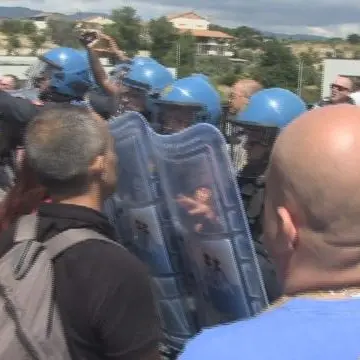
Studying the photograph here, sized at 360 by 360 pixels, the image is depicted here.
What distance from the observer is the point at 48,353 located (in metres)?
1.83

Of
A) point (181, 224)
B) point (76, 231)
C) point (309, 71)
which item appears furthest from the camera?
point (309, 71)

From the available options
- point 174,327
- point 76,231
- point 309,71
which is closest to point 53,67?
point 174,327

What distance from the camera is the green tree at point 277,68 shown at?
159 feet

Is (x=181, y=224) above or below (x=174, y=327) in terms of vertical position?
above

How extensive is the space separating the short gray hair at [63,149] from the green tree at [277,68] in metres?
44.3

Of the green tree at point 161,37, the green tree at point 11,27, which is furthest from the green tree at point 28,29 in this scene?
the green tree at point 161,37

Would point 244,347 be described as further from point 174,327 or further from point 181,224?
point 174,327

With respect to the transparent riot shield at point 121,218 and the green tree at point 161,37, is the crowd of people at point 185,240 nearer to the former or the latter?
the transparent riot shield at point 121,218

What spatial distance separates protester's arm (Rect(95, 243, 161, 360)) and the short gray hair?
31 cm

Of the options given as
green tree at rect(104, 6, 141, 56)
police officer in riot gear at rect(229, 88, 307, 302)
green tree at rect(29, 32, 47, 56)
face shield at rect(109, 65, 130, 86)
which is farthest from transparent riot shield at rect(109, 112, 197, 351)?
green tree at rect(29, 32, 47, 56)

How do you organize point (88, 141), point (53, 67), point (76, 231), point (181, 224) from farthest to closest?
point (53, 67), point (181, 224), point (88, 141), point (76, 231)

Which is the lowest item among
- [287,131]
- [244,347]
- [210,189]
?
[210,189]

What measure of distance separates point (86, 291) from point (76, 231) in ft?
0.58

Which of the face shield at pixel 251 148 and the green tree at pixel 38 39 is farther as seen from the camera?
the green tree at pixel 38 39
